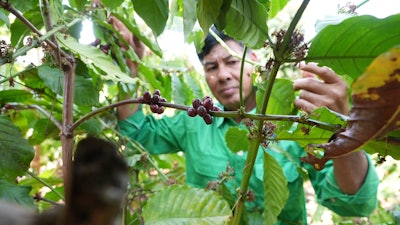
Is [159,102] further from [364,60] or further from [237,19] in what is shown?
[364,60]

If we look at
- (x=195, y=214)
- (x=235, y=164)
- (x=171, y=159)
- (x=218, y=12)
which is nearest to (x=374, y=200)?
(x=235, y=164)

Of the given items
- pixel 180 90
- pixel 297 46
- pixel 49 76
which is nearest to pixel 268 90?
pixel 297 46

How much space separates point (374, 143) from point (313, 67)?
35cm

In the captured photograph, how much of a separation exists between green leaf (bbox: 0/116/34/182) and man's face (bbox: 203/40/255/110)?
2.78ft

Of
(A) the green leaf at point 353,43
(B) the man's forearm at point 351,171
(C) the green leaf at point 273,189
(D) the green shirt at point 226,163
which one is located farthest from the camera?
(D) the green shirt at point 226,163

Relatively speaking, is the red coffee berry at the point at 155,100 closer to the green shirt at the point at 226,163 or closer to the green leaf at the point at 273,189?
the green leaf at the point at 273,189

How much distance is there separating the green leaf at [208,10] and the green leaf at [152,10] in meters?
0.13

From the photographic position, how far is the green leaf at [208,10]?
0.57 m

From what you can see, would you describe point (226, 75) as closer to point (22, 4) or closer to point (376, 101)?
point (22, 4)

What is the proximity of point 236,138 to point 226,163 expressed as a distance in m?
0.54

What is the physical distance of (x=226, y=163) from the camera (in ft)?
5.08

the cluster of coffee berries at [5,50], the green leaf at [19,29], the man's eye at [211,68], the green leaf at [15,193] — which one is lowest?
the green leaf at [15,193]

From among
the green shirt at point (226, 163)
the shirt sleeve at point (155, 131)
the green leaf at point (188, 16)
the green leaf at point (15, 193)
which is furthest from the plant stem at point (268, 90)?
the shirt sleeve at point (155, 131)

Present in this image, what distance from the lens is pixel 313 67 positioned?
93 centimetres
